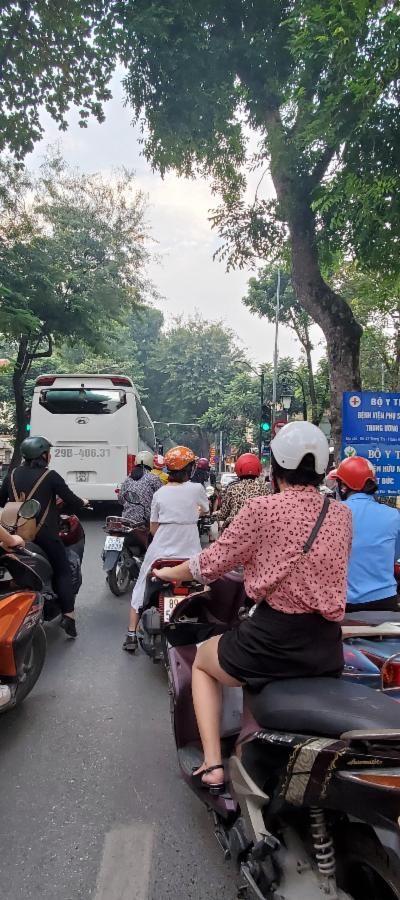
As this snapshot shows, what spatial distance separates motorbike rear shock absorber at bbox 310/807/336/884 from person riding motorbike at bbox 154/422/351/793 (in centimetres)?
41

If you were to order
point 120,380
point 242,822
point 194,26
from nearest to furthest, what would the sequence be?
1. point 242,822
2. point 194,26
3. point 120,380

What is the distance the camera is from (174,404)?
164ft

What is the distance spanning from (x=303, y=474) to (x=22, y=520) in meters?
2.78

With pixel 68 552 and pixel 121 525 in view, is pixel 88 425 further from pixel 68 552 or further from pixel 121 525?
pixel 68 552

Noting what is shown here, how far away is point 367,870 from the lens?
72.8 inches

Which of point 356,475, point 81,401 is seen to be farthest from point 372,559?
point 81,401

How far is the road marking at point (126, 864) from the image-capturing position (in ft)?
7.85

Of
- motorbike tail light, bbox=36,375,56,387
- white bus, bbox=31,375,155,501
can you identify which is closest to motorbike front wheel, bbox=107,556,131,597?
white bus, bbox=31,375,155,501

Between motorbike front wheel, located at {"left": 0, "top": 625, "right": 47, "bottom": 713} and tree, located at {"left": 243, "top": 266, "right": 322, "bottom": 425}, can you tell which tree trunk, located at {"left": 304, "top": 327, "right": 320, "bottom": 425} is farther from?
motorbike front wheel, located at {"left": 0, "top": 625, "right": 47, "bottom": 713}

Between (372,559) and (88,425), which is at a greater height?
(88,425)

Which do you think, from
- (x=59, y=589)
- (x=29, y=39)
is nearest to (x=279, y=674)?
(x=59, y=589)

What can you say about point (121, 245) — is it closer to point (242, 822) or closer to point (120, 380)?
point (120, 380)

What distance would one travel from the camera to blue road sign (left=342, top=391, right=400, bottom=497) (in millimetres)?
8578

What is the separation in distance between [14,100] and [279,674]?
13592 millimetres
